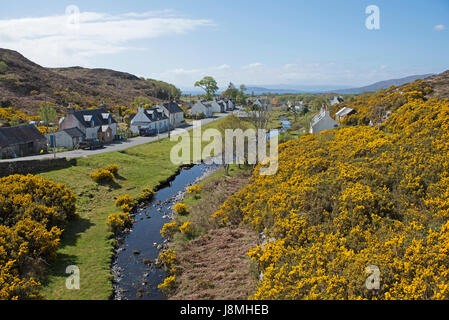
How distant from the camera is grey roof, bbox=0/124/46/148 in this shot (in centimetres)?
3838

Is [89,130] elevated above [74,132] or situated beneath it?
elevated above

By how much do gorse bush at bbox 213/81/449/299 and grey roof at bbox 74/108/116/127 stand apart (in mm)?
41429

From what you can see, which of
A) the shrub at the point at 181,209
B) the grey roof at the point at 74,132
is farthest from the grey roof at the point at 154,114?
the shrub at the point at 181,209

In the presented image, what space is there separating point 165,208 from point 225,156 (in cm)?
1405

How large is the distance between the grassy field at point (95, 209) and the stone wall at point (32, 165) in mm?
1111

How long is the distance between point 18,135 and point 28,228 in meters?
28.9

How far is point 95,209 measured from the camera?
1069 inches

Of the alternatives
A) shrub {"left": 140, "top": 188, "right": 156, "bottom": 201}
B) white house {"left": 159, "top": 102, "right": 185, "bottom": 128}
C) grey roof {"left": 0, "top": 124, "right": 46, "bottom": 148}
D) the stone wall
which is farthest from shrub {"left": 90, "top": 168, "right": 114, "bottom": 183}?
white house {"left": 159, "top": 102, "right": 185, "bottom": 128}

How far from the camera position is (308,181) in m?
19.6

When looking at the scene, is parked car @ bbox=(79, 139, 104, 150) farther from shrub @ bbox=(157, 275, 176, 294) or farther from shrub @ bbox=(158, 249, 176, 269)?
shrub @ bbox=(157, 275, 176, 294)

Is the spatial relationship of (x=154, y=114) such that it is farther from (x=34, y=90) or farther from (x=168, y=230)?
(x=168, y=230)

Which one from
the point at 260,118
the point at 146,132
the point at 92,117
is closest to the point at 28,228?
the point at 260,118
